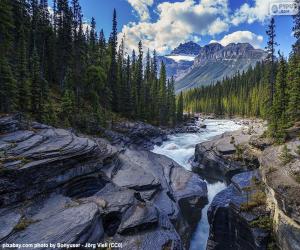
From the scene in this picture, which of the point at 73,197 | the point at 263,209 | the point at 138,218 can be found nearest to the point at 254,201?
the point at 263,209

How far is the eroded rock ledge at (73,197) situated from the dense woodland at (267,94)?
17.5m

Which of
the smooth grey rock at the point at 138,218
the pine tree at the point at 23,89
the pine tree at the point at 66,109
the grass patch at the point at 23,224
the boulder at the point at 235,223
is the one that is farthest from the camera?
the pine tree at the point at 66,109

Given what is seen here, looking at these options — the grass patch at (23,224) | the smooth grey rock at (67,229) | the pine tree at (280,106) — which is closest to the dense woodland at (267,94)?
the pine tree at (280,106)

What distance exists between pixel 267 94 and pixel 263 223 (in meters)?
31.6

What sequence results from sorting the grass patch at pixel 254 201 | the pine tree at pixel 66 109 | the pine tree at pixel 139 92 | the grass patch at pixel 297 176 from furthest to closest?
the pine tree at pixel 139 92 < the pine tree at pixel 66 109 < the grass patch at pixel 254 201 < the grass patch at pixel 297 176

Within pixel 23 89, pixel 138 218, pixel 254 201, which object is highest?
pixel 23 89

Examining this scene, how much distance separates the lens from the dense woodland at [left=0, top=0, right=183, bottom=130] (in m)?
26.7

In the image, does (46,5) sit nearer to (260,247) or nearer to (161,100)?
Answer: (161,100)

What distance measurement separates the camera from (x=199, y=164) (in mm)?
33656

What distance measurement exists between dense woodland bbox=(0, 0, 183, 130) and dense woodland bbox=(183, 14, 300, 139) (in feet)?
80.2

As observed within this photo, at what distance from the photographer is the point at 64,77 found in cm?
3956

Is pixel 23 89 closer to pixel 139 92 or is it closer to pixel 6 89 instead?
pixel 6 89

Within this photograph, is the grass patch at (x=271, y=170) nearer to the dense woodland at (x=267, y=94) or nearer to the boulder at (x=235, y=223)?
the boulder at (x=235, y=223)

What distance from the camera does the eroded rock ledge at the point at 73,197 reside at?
444 inches
